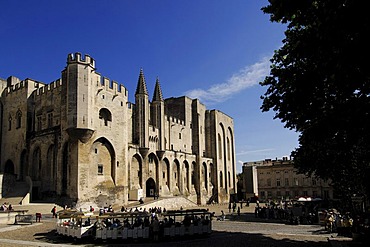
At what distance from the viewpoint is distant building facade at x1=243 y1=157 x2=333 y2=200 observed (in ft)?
Result: 218

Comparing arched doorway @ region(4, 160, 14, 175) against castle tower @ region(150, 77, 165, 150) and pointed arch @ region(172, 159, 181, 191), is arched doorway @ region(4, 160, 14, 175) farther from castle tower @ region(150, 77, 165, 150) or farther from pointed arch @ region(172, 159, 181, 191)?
pointed arch @ region(172, 159, 181, 191)

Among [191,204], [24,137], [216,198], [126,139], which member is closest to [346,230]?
[126,139]

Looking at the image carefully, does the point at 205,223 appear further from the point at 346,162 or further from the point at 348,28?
the point at 348,28

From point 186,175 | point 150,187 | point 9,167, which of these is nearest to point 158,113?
point 150,187

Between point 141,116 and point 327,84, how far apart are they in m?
31.0

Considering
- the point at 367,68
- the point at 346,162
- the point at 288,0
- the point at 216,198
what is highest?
the point at 288,0

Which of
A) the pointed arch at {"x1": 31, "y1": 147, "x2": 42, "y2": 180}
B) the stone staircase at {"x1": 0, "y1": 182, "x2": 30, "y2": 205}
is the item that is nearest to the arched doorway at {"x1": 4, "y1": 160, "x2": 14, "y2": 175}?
the pointed arch at {"x1": 31, "y1": 147, "x2": 42, "y2": 180}

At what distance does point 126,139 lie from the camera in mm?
38688

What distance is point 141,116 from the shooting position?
41.8 meters

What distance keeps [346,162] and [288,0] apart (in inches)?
380

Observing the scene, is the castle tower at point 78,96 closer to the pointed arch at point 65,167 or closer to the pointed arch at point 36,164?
the pointed arch at point 65,167

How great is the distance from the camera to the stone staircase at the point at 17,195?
31.0 meters

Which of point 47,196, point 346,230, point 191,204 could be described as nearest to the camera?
point 346,230

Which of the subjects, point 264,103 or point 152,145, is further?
point 152,145
